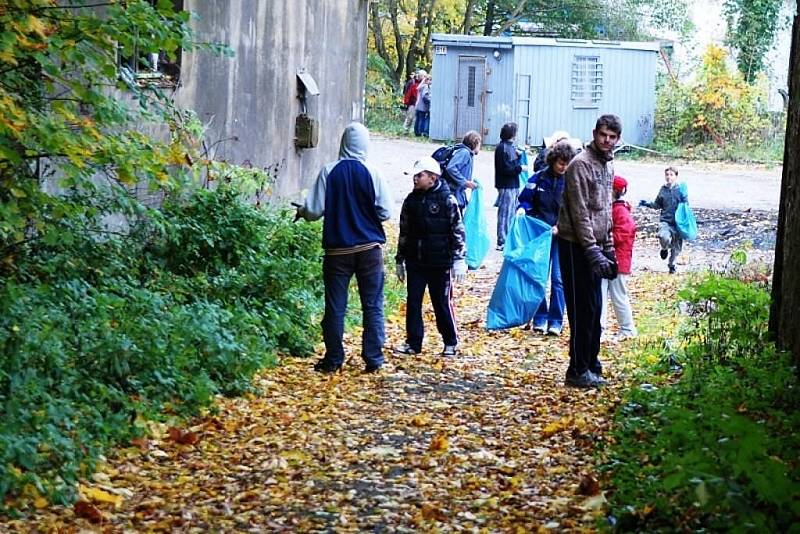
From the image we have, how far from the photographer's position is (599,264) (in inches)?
355

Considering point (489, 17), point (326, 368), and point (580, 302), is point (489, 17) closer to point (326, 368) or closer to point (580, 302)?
point (326, 368)

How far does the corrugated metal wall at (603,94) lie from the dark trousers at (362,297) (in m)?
27.3

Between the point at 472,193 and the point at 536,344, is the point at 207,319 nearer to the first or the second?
the point at 536,344

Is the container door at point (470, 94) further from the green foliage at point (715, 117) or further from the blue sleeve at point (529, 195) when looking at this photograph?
the blue sleeve at point (529, 195)

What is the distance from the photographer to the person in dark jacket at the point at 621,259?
11.5 meters

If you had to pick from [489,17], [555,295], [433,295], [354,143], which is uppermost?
[489,17]

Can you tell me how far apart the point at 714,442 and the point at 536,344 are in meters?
6.38

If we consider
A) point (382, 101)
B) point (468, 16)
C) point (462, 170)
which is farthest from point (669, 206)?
point (468, 16)

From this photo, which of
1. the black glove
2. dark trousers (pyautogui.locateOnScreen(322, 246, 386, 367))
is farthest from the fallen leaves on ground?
the black glove

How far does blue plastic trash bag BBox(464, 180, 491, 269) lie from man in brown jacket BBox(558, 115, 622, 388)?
6.44m

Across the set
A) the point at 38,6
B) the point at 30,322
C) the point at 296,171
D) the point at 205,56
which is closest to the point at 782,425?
the point at 30,322

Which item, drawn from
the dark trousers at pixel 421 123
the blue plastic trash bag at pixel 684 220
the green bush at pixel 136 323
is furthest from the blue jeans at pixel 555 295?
the dark trousers at pixel 421 123

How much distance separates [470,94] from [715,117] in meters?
7.65

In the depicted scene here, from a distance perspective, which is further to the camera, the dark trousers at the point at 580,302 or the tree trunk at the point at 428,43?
the tree trunk at the point at 428,43
